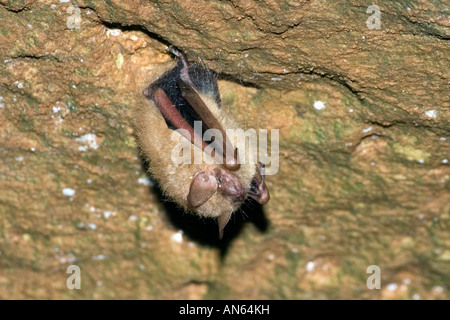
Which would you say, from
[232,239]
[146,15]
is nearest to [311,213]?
[232,239]

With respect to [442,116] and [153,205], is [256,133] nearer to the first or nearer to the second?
[153,205]

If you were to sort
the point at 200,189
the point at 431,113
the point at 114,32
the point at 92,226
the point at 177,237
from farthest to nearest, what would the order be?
1. the point at 177,237
2. the point at 92,226
3. the point at 431,113
4. the point at 114,32
5. the point at 200,189

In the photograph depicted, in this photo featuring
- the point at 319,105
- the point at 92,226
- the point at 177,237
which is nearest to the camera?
the point at 319,105

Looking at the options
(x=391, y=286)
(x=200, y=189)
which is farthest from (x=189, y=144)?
(x=391, y=286)

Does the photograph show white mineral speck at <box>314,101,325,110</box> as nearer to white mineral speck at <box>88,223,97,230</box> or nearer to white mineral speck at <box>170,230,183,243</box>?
white mineral speck at <box>170,230,183,243</box>

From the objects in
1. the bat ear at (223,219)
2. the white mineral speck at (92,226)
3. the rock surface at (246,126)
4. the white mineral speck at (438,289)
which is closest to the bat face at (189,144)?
the bat ear at (223,219)

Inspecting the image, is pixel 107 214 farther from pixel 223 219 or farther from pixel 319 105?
pixel 319 105

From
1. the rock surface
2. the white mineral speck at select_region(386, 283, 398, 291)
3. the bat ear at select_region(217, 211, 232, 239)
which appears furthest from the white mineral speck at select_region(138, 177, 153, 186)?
→ the white mineral speck at select_region(386, 283, 398, 291)
